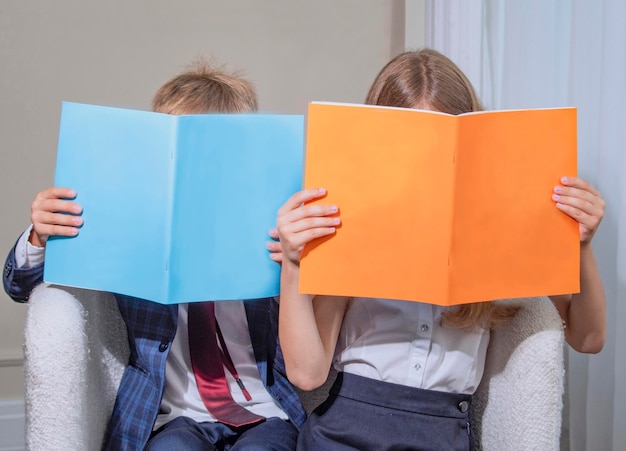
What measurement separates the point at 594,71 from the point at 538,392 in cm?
59

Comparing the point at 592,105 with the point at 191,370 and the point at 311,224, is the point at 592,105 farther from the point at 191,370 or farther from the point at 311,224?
the point at 191,370

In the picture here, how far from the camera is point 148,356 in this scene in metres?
1.14

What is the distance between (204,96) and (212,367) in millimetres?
434

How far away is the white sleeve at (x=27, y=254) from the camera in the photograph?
112 cm

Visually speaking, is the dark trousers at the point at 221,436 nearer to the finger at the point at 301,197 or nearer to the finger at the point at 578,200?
the finger at the point at 301,197

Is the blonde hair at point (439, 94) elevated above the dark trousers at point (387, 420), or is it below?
above

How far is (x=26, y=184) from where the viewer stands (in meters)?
2.09

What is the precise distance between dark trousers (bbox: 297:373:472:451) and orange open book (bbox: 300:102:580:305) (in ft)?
0.57

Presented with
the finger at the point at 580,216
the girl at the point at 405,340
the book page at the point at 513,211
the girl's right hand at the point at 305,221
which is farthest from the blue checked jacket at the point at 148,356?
the finger at the point at 580,216

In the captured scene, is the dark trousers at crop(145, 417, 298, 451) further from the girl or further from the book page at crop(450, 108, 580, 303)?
the book page at crop(450, 108, 580, 303)

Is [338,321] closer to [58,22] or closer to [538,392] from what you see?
[538,392]

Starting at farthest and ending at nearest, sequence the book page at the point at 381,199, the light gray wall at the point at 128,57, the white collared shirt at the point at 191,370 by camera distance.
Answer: the light gray wall at the point at 128,57
the white collared shirt at the point at 191,370
the book page at the point at 381,199

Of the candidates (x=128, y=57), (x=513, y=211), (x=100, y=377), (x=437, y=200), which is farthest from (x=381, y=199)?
(x=128, y=57)

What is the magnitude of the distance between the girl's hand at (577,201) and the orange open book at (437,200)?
1 cm
